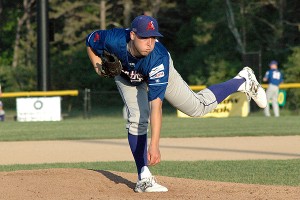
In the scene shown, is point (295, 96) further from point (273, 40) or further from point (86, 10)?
point (86, 10)

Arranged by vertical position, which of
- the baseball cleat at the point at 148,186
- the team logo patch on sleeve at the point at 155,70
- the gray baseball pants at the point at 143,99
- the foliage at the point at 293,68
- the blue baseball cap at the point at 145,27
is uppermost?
the blue baseball cap at the point at 145,27

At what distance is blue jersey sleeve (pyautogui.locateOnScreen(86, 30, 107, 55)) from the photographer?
7.92 meters

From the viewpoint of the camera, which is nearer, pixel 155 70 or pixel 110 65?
pixel 155 70

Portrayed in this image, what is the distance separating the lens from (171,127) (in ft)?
63.4

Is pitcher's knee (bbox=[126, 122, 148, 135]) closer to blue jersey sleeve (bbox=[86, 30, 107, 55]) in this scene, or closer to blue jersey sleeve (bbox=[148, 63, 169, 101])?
blue jersey sleeve (bbox=[148, 63, 169, 101])

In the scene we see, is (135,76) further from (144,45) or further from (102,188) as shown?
(102,188)

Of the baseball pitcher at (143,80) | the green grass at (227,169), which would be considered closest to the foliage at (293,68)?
the green grass at (227,169)

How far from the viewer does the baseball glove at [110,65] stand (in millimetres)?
7691

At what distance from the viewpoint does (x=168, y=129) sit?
18.6 meters

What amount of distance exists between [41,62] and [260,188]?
1655cm

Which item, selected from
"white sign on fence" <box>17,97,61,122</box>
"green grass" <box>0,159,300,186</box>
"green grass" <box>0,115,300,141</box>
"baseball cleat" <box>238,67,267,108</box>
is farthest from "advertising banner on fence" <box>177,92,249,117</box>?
"baseball cleat" <box>238,67,267,108</box>

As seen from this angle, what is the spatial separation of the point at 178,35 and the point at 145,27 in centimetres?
3443

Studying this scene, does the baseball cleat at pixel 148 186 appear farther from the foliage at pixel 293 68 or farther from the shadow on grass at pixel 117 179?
the foliage at pixel 293 68

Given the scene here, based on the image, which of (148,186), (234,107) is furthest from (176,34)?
(148,186)
